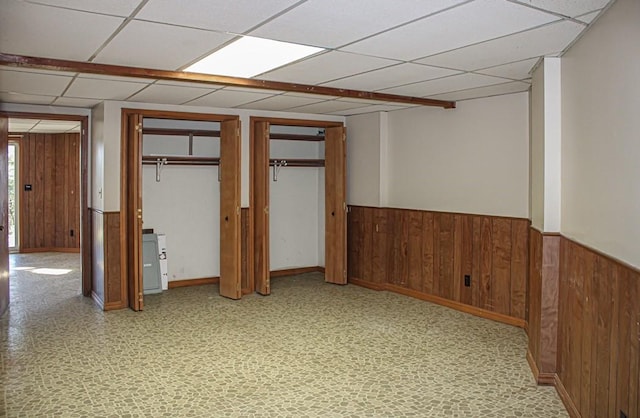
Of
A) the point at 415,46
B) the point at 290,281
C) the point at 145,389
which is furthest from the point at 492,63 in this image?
the point at 290,281

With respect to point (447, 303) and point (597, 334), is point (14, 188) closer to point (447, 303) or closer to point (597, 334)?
point (447, 303)

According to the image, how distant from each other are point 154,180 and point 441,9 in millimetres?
5075

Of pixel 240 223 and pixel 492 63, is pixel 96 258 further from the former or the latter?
pixel 492 63

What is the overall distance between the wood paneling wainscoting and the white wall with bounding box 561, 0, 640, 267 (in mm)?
4517

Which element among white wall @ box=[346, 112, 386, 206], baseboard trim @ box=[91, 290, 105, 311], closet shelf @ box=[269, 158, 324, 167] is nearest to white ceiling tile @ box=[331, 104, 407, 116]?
white wall @ box=[346, 112, 386, 206]

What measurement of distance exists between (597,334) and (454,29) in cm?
182

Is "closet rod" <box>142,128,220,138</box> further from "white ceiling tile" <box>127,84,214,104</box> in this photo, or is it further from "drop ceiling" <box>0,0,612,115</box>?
"drop ceiling" <box>0,0,612,115</box>

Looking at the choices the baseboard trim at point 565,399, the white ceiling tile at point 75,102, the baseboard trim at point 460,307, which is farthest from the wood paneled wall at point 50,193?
the baseboard trim at point 565,399

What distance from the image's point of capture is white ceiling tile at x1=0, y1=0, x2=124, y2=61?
2.67 meters

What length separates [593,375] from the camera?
2.82 m

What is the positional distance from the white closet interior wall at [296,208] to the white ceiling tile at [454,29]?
14.2ft

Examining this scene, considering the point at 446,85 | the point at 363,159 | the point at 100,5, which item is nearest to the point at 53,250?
the point at 363,159

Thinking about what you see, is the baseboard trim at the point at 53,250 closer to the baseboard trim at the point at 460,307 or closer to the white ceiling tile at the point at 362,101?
the baseboard trim at the point at 460,307

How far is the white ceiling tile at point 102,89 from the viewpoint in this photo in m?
4.59
